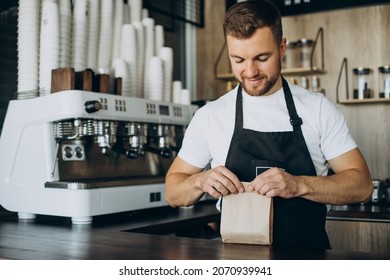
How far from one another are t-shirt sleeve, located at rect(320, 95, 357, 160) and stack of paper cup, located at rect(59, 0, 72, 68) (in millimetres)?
1210

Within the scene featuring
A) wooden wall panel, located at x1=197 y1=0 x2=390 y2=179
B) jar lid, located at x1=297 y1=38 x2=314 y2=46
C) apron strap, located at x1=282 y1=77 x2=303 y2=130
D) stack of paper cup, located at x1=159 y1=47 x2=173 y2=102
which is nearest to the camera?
apron strap, located at x1=282 y1=77 x2=303 y2=130

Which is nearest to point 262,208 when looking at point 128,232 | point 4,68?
point 128,232

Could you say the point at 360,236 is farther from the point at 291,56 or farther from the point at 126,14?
the point at 126,14

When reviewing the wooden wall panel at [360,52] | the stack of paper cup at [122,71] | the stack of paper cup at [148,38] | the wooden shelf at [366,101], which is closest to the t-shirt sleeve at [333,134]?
the stack of paper cup at [122,71]

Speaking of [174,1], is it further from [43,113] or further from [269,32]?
[269,32]

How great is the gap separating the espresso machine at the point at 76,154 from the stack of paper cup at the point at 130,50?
0.58ft

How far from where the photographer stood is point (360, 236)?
109 inches

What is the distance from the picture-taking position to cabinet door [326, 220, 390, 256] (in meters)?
2.72

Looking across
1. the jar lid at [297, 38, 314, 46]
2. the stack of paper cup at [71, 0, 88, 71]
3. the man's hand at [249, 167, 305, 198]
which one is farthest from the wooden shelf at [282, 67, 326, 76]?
the man's hand at [249, 167, 305, 198]

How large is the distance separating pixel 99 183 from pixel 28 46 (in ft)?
2.19

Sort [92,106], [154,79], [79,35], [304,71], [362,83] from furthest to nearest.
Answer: [304,71] < [362,83] < [154,79] < [79,35] < [92,106]

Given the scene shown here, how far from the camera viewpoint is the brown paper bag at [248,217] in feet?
4.74

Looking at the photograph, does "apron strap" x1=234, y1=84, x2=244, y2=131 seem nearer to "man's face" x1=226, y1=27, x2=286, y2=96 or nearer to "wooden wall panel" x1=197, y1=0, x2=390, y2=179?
"man's face" x1=226, y1=27, x2=286, y2=96

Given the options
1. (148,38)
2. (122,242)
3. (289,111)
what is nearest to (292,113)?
(289,111)
